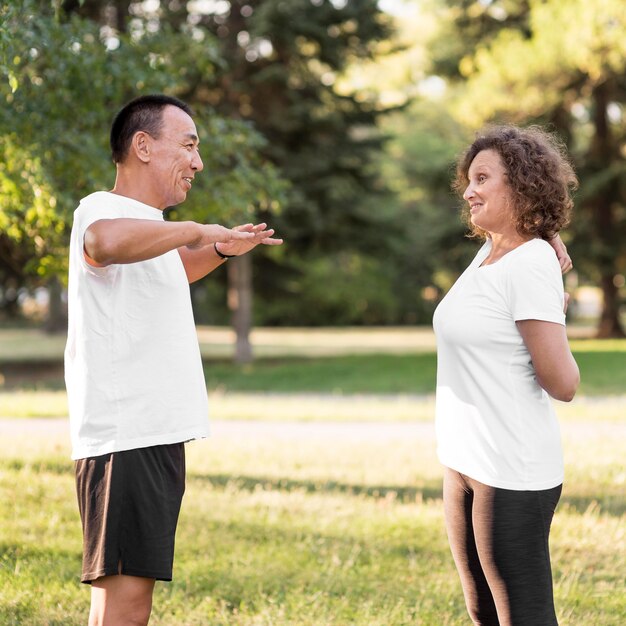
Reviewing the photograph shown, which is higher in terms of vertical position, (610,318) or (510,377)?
(510,377)

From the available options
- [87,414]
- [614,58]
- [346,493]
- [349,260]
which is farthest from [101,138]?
[349,260]

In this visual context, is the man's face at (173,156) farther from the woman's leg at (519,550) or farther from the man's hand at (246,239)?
the woman's leg at (519,550)

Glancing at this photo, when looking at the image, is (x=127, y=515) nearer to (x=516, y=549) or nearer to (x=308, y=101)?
(x=516, y=549)

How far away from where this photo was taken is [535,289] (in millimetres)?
2488

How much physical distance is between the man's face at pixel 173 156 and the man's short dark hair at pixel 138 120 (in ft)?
0.07

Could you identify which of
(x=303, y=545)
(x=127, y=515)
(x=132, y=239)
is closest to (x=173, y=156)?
(x=132, y=239)

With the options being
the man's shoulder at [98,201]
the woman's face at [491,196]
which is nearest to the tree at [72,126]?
the man's shoulder at [98,201]

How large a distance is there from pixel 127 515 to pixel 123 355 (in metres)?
0.45

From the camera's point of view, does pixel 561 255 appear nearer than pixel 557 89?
Yes

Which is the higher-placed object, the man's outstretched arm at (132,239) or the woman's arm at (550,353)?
the man's outstretched arm at (132,239)

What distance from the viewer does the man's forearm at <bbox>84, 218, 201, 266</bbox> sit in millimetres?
2451

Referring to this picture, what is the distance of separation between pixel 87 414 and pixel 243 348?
1892 cm

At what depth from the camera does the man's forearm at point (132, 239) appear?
2451 mm

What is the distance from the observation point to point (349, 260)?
1678 inches
